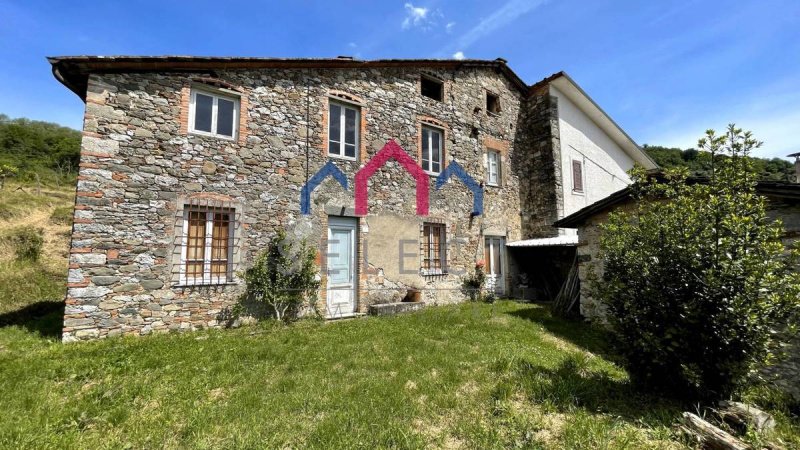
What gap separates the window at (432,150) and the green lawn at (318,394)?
5.74 m

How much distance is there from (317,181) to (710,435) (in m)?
7.34

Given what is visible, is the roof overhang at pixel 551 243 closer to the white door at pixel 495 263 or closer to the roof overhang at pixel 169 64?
the white door at pixel 495 263

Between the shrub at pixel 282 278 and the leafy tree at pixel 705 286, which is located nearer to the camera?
the leafy tree at pixel 705 286

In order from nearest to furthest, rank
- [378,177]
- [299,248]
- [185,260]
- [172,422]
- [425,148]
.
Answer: [172,422]
[185,260]
[299,248]
[378,177]
[425,148]

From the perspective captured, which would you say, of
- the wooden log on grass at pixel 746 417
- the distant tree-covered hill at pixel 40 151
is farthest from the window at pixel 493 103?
the distant tree-covered hill at pixel 40 151

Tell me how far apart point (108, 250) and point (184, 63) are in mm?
3771

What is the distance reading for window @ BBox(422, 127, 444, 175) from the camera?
32.8 ft

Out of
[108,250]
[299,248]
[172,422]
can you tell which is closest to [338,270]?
[299,248]

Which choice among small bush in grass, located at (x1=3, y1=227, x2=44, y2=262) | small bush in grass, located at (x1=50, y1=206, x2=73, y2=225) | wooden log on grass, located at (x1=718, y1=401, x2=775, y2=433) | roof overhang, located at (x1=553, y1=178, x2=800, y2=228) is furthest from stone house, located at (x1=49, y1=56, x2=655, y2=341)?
small bush in grass, located at (x1=50, y1=206, x2=73, y2=225)

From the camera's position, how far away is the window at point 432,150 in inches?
393

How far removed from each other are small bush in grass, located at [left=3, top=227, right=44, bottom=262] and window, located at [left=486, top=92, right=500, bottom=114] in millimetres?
15335

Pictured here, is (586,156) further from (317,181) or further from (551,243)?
(317,181)

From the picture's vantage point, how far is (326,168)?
7.89m

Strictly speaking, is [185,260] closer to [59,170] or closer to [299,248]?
[299,248]
